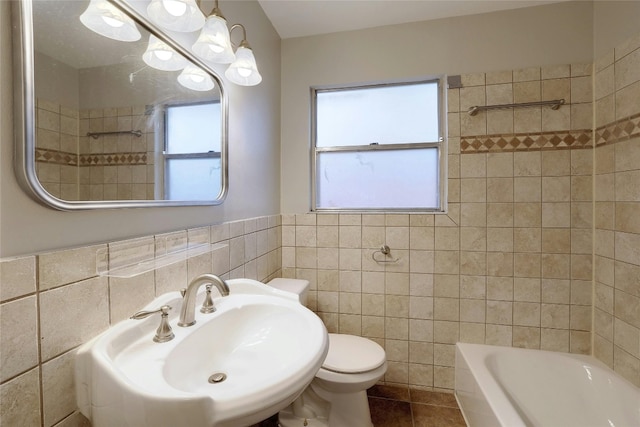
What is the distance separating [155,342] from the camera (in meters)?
0.79

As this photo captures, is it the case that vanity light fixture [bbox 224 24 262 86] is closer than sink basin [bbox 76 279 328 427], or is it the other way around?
sink basin [bbox 76 279 328 427]

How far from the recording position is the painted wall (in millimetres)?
563

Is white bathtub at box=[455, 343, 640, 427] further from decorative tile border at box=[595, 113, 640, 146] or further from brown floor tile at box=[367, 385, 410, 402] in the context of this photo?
decorative tile border at box=[595, 113, 640, 146]

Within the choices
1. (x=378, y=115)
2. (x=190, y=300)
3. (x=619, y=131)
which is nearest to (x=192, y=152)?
(x=190, y=300)

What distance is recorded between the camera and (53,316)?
627 millimetres

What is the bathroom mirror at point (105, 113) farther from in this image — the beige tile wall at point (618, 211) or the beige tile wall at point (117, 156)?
the beige tile wall at point (618, 211)

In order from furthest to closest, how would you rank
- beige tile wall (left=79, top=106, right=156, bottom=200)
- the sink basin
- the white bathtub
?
the white bathtub
beige tile wall (left=79, top=106, right=156, bottom=200)
the sink basin

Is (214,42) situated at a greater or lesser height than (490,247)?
greater

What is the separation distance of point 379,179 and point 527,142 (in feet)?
3.03

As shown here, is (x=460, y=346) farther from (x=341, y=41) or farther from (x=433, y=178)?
(x=341, y=41)

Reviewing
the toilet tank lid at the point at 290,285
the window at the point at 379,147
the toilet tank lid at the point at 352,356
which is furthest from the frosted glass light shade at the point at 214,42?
the toilet tank lid at the point at 352,356

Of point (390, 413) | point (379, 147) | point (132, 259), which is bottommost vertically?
point (390, 413)

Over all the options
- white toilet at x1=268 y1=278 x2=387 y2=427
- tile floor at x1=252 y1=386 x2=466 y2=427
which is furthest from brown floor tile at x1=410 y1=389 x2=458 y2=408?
white toilet at x1=268 y1=278 x2=387 y2=427

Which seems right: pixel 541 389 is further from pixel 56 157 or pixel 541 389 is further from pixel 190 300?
pixel 56 157
